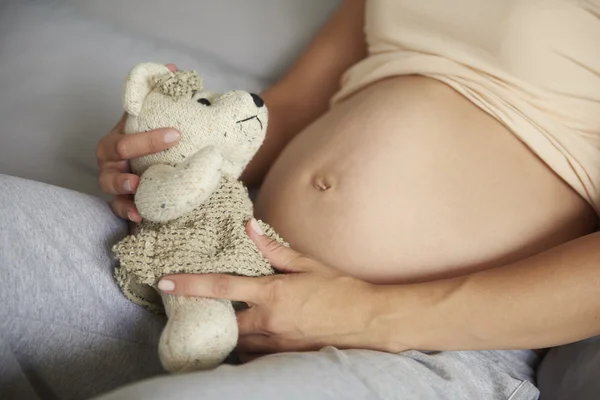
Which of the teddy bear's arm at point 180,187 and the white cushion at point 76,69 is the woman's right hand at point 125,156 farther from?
the white cushion at point 76,69

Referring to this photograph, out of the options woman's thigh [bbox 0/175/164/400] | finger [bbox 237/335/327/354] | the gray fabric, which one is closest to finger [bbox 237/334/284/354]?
finger [bbox 237/335/327/354]

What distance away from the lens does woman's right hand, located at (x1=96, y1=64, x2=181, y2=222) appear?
65cm

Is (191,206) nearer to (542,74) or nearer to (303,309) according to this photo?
(303,309)

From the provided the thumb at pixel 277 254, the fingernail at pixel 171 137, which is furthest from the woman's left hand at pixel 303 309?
the fingernail at pixel 171 137

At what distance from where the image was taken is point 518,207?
A: 0.76 metres

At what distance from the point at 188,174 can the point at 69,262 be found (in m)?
0.20

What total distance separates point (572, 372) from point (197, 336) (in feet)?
1.54

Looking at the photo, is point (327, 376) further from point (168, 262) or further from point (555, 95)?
point (555, 95)

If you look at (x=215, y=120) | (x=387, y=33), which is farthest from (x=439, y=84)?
(x=215, y=120)

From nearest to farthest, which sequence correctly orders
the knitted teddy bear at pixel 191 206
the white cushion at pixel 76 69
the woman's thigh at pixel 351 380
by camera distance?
the woman's thigh at pixel 351 380 < the knitted teddy bear at pixel 191 206 < the white cushion at pixel 76 69

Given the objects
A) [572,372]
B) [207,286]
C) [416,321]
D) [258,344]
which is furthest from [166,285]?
[572,372]

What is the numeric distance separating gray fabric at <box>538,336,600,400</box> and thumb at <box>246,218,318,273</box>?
344 mm

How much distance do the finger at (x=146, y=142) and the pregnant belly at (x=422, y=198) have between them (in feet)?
0.68

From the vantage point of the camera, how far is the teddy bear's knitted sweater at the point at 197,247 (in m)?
0.63
